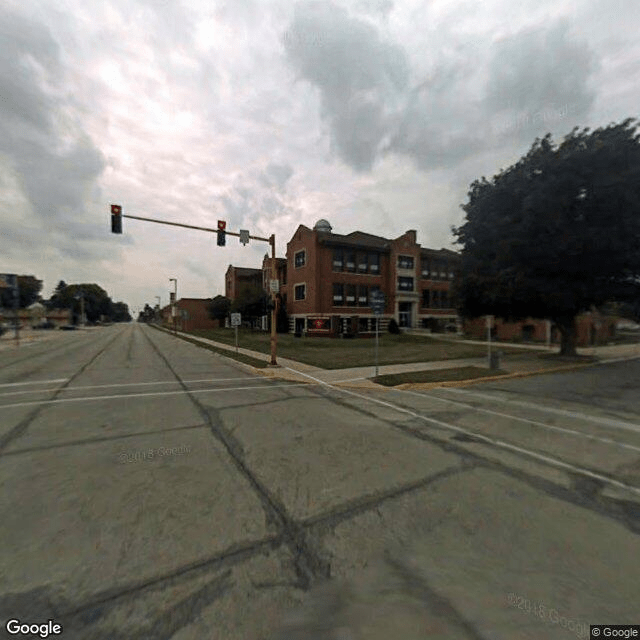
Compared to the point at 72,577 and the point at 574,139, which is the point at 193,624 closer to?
the point at 72,577

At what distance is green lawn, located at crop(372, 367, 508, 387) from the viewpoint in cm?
1082

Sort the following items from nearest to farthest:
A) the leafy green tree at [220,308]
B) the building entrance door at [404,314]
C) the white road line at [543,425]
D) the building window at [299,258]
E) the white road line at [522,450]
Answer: the white road line at [522,450], the white road line at [543,425], the building window at [299,258], the building entrance door at [404,314], the leafy green tree at [220,308]

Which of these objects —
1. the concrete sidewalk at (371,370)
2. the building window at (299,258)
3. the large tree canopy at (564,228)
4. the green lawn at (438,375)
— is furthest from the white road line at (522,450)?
the building window at (299,258)

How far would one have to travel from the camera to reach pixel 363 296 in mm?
36906

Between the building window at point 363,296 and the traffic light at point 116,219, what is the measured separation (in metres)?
27.3

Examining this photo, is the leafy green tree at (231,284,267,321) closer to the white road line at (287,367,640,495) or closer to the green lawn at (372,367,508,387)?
the green lawn at (372,367,508,387)

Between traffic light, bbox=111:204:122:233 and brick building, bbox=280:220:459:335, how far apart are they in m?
23.1

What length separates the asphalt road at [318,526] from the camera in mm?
2100

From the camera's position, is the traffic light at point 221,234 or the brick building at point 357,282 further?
the brick building at point 357,282

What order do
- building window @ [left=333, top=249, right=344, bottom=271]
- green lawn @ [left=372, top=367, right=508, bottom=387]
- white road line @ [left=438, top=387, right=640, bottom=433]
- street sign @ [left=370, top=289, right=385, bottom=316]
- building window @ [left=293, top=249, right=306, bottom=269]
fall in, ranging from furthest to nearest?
building window @ [left=293, top=249, right=306, bottom=269], building window @ [left=333, top=249, right=344, bottom=271], street sign @ [left=370, top=289, right=385, bottom=316], green lawn @ [left=372, top=367, right=508, bottom=387], white road line @ [left=438, top=387, right=640, bottom=433]
